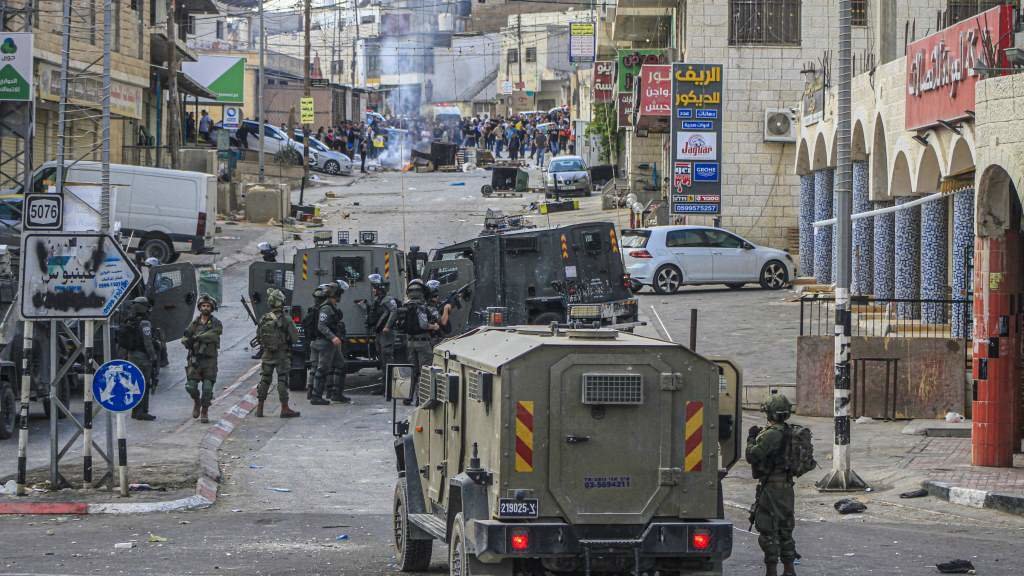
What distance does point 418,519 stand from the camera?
32.7ft

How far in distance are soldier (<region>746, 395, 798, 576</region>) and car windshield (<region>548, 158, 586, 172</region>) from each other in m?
41.0

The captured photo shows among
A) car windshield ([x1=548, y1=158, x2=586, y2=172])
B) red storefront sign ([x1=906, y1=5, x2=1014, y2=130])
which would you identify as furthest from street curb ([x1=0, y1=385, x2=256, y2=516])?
car windshield ([x1=548, y1=158, x2=586, y2=172])

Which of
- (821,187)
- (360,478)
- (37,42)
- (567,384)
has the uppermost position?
(37,42)

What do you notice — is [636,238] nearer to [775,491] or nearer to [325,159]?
[775,491]

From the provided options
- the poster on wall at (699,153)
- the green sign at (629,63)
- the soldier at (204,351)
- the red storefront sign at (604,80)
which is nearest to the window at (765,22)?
the poster on wall at (699,153)

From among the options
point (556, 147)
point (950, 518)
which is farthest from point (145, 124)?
point (950, 518)

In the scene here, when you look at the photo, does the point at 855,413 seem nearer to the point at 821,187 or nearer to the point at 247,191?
the point at 821,187

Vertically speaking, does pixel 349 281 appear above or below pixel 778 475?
above

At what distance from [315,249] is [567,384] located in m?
14.0

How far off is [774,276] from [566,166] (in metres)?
19.9

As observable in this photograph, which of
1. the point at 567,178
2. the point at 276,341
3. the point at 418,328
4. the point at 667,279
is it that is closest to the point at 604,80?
the point at 567,178

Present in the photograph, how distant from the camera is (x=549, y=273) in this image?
22.9 meters

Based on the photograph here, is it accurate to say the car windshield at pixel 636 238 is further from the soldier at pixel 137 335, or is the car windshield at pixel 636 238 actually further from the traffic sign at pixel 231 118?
the traffic sign at pixel 231 118

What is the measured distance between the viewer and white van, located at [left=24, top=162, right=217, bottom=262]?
33.6 meters
